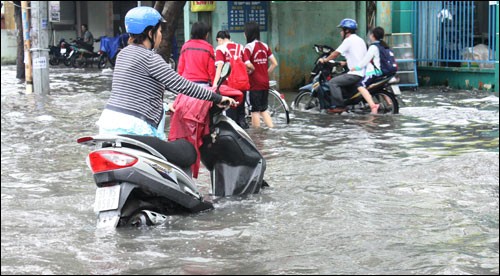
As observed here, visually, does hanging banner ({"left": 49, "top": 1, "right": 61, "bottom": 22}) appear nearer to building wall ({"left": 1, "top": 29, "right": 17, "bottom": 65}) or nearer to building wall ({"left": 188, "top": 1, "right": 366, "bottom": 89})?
building wall ({"left": 188, "top": 1, "right": 366, "bottom": 89})

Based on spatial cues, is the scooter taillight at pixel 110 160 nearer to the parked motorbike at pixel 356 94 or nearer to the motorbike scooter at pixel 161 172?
the motorbike scooter at pixel 161 172

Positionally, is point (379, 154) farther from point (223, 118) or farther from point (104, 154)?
point (104, 154)

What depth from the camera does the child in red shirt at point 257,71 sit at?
11.5 meters

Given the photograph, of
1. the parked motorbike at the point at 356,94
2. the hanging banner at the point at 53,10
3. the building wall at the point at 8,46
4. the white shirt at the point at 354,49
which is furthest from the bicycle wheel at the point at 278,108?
the building wall at the point at 8,46

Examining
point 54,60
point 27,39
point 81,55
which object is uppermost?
point 27,39

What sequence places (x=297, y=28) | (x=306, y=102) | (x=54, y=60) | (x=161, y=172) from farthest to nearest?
(x=54, y=60) → (x=297, y=28) → (x=306, y=102) → (x=161, y=172)

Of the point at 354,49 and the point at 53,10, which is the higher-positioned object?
the point at 53,10

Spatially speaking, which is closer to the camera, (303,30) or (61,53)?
(303,30)

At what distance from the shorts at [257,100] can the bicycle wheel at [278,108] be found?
0.55 metres

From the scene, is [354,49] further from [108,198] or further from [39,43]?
[108,198]

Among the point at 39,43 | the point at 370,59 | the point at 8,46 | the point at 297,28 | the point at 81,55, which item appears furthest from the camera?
the point at 8,46

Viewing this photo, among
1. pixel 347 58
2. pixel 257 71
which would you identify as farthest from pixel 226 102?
pixel 347 58

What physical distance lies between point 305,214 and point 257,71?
17.8 feet

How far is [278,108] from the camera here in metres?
13.0
